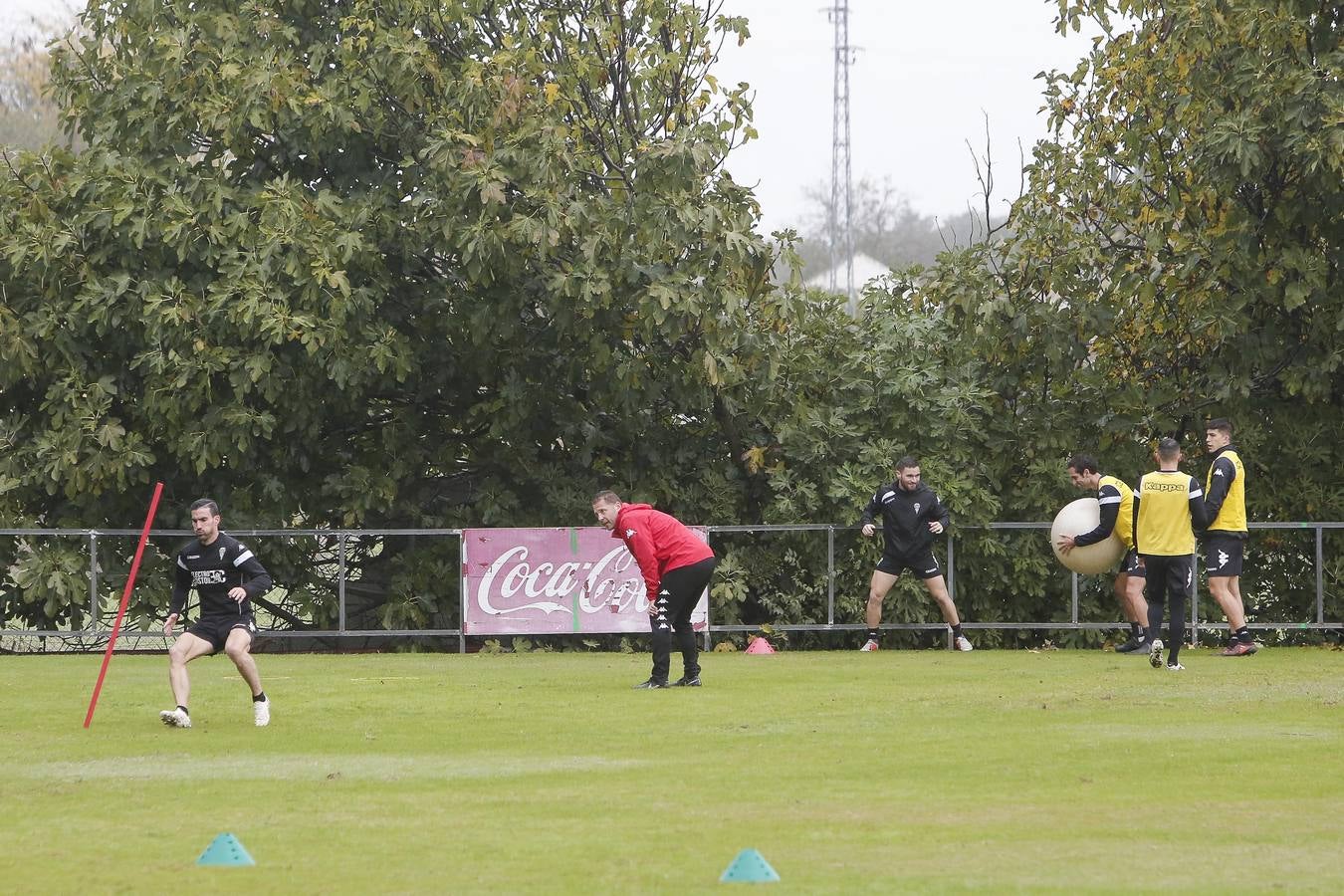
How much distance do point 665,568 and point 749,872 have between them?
326 inches

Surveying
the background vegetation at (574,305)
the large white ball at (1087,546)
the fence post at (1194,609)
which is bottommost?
the fence post at (1194,609)

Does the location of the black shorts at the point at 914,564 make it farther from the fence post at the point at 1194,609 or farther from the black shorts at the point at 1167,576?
the black shorts at the point at 1167,576

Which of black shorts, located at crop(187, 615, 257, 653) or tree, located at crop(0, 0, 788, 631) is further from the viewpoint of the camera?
tree, located at crop(0, 0, 788, 631)

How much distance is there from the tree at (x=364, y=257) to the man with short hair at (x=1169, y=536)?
584 cm

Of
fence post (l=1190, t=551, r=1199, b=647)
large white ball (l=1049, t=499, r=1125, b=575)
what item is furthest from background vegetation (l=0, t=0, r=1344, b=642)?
large white ball (l=1049, t=499, r=1125, b=575)

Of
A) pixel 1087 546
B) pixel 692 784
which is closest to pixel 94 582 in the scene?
pixel 1087 546

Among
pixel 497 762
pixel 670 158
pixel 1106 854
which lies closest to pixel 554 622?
pixel 670 158

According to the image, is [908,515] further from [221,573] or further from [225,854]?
[225,854]

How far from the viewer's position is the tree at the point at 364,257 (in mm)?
19953

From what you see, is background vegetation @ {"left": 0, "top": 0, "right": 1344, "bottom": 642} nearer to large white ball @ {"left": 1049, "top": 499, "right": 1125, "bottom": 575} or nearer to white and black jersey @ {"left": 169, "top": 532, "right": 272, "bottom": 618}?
large white ball @ {"left": 1049, "top": 499, "right": 1125, "bottom": 575}

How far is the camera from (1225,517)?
1675 cm

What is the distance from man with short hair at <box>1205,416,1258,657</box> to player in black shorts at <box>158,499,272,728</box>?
8.49m

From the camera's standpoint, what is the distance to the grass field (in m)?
7.20

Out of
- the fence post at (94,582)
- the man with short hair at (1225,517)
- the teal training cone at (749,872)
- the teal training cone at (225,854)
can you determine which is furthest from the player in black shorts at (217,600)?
the man with short hair at (1225,517)
